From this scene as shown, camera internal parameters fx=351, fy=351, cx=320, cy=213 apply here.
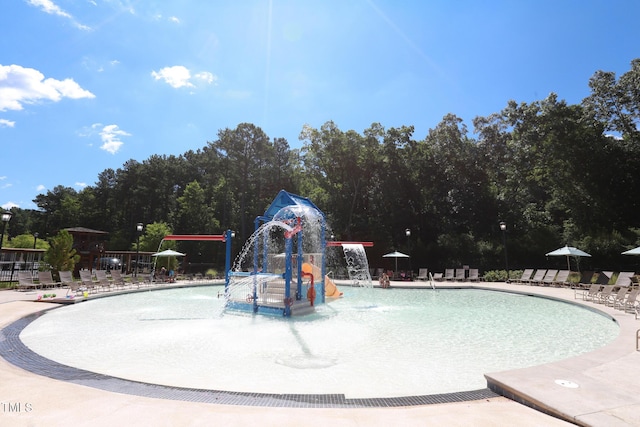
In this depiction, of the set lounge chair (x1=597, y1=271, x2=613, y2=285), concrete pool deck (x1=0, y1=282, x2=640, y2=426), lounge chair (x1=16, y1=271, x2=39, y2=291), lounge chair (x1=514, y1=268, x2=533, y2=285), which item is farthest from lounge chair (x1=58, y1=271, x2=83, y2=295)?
lounge chair (x1=597, y1=271, x2=613, y2=285)

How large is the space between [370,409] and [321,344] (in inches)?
170

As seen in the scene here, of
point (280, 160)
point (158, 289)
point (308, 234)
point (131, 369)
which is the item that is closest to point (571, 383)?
point (131, 369)

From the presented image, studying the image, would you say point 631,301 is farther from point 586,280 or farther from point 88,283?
point 88,283

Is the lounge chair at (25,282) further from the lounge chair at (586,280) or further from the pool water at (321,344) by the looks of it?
the lounge chair at (586,280)

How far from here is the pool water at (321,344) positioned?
5.97 m

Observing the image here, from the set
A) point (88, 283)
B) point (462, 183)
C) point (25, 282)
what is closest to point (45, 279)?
point (25, 282)

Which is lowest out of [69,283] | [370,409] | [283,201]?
[370,409]

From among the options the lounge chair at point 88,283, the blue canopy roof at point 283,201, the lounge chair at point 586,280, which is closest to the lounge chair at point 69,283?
the lounge chair at point 88,283

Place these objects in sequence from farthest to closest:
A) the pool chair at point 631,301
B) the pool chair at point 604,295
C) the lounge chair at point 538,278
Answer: the lounge chair at point 538,278 → the pool chair at point 604,295 → the pool chair at point 631,301

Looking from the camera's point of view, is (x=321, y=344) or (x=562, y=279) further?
(x=562, y=279)

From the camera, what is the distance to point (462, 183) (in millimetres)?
35219

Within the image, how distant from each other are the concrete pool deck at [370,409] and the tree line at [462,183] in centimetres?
2426

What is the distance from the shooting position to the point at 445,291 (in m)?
21.3

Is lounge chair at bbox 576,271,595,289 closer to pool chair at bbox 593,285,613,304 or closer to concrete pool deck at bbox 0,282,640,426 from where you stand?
pool chair at bbox 593,285,613,304
